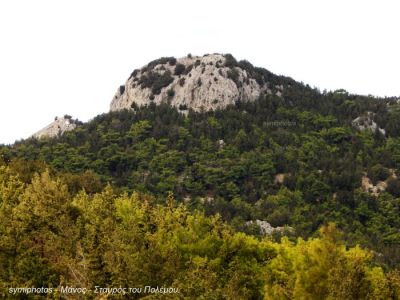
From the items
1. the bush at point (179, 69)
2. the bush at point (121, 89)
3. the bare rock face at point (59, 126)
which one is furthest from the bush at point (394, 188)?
the bush at point (121, 89)

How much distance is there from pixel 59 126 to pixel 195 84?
114 ft

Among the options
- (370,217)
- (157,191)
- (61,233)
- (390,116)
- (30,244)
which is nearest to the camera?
(30,244)

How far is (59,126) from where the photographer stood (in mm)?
141125

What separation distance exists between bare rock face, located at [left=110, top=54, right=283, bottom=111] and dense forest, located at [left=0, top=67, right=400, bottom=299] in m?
4.63

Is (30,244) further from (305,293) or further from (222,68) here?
(222,68)

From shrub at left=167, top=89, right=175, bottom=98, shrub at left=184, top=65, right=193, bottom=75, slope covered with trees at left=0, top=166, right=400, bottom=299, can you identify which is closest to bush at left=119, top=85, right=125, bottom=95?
shrub at left=167, top=89, right=175, bottom=98

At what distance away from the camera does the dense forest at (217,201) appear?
30.2 metres

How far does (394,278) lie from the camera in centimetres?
2889

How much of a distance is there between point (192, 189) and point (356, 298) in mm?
78710

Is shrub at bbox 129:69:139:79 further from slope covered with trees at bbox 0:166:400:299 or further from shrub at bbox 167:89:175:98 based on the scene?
slope covered with trees at bbox 0:166:400:299

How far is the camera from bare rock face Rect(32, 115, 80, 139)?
138m

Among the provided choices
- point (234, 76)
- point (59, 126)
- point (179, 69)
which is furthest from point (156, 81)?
point (59, 126)

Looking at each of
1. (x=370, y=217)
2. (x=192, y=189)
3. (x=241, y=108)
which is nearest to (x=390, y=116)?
(x=241, y=108)

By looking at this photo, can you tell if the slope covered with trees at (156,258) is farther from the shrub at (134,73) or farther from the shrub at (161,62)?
the shrub at (134,73)
